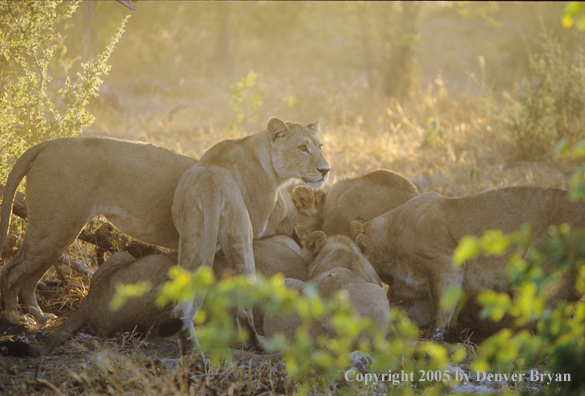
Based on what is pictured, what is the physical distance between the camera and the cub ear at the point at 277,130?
4.87 meters

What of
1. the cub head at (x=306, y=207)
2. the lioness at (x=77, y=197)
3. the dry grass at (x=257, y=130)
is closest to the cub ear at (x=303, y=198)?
the cub head at (x=306, y=207)

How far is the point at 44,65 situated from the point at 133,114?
27.3ft

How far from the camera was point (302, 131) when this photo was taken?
5.10 meters

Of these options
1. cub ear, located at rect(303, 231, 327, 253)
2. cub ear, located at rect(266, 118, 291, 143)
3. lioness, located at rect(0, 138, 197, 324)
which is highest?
cub ear, located at rect(266, 118, 291, 143)

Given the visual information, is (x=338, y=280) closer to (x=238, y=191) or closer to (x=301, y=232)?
(x=238, y=191)

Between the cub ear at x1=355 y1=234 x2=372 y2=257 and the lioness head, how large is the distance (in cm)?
63

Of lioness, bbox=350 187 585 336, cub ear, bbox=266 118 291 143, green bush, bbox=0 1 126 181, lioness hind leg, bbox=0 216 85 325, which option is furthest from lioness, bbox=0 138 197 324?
lioness, bbox=350 187 585 336

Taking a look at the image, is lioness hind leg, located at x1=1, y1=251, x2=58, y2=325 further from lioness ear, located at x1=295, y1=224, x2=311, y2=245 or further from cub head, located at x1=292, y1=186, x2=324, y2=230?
cub head, located at x1=292, y1=186, x2=324, y2=230

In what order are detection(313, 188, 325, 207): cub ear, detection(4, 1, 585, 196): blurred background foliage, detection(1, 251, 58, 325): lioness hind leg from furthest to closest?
detection(4, 1, 585, 196): blurred background foliage
detection(313, 188, 325, 207): cub ear
detection(1, 251, 58, 325): lioness hind leg

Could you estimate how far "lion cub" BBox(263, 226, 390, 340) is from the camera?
12.4ft

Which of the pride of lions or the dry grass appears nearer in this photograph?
the dry grass

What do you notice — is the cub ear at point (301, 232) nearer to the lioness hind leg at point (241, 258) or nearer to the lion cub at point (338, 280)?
the lion cub at point (338, 280)

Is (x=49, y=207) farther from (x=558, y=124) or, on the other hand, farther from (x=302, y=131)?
(x=558, y=124)

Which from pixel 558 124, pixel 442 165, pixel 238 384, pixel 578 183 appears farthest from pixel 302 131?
pixel 558 124
